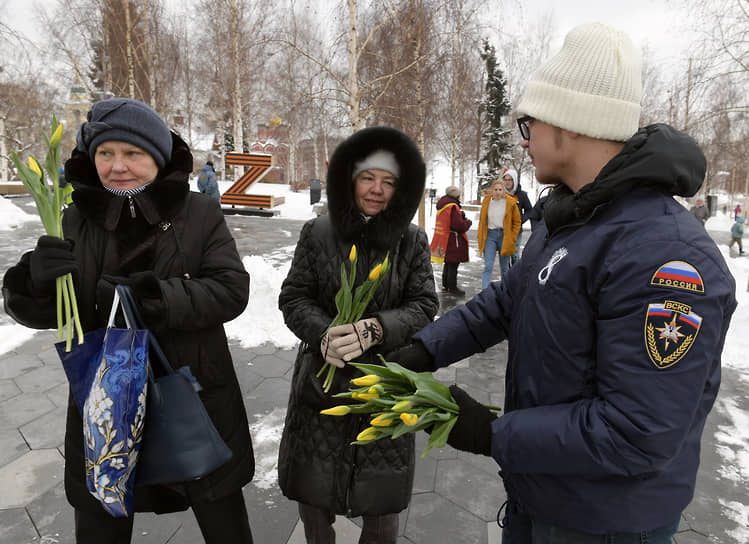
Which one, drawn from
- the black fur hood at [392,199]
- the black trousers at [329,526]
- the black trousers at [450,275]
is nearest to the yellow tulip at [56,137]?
the black fur hood at [392,199]

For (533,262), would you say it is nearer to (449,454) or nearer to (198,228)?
(198,228)

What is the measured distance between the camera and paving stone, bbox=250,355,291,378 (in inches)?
171

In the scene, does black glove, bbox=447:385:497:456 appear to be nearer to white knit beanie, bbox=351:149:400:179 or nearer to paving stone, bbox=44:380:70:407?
white knit beanie, bbox=351:149:400:179

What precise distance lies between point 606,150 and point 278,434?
9.70 ft

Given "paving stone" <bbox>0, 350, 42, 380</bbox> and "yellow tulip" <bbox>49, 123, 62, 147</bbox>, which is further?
"paving stone" <bbox>0, 350, 42, 380</bbox>

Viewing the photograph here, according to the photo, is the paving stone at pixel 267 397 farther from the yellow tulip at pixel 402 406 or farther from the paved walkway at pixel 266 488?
the yellow tulip at pixel 402 406

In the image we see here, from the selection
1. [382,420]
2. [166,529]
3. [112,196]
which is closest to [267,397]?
[166,529]

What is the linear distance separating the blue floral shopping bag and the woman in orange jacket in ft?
21.7

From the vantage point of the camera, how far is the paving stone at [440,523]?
7.91 ft

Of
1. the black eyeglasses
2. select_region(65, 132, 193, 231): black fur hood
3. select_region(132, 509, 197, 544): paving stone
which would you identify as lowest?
select_region(132, 509, 197, 544): paving stone

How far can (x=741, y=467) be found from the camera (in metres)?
3.12

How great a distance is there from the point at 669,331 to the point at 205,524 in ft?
5.81

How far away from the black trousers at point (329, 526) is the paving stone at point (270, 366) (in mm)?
2397

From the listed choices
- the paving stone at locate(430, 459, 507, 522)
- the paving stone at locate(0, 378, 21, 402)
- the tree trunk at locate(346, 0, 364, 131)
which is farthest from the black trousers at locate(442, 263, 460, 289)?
the paving stone at locate(0, 378, 21, 402)
